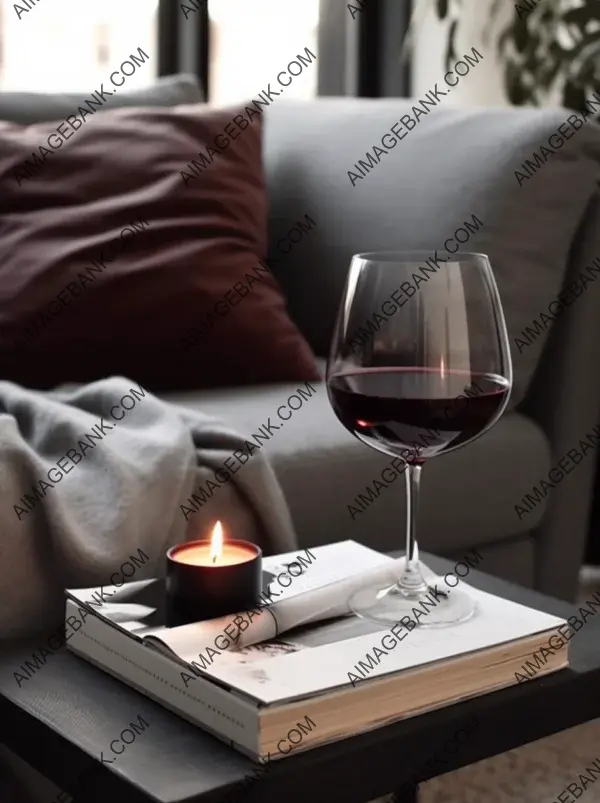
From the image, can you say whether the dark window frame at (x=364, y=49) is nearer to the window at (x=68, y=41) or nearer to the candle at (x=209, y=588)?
the window at (x=68, y=41)

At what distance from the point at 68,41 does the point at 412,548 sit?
1712 millimetres

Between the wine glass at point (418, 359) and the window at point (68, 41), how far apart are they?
146cm

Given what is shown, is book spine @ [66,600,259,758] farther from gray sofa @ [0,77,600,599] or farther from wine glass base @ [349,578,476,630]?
gray sofa @ [0,77,600,599]

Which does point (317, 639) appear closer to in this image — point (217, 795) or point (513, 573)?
point (217, 795)

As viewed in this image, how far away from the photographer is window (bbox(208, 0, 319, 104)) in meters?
2.48

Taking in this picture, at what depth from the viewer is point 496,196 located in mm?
1588

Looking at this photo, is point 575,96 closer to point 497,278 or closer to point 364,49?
point 364,49

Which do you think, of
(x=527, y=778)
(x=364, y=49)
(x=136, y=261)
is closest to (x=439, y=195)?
(x=136, y=261)

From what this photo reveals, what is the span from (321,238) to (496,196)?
0.31 m

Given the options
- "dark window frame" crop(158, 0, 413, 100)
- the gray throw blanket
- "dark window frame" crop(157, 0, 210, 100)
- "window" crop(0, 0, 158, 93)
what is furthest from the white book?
"dark window frame" crop(158, 0, 413, 100)

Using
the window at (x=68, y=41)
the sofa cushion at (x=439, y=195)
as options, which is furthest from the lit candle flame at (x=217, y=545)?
the window at (x=68, y=41)

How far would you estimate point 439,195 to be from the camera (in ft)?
5.36

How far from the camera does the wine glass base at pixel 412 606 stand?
81 cm

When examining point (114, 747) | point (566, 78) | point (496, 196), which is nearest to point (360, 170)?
point (496, 196)
